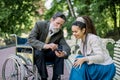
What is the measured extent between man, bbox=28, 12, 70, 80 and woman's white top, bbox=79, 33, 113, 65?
2.32 ft

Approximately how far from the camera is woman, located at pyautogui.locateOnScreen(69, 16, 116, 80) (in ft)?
13.4

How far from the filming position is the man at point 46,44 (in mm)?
4973

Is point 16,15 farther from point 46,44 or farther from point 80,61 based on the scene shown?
point 80,61

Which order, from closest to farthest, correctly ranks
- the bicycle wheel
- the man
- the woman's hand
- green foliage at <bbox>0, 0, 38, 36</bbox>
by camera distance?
1. the woman's hand
2. the bicycle wheel
3. the man
4. green foliage at <bbox>0, 0, 38, 36</bbox>

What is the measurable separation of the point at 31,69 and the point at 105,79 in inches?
53.6

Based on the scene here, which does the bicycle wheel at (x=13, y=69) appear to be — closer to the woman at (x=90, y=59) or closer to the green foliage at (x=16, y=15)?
the woman at (x=90, y=59)

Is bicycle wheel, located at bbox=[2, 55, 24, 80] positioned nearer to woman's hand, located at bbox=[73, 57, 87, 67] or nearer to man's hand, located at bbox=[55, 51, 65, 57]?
man's hand, located at bbox=[55, 51, 65, 57]

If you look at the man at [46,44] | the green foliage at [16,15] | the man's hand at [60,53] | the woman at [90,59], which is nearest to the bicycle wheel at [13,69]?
the man at [46,44]

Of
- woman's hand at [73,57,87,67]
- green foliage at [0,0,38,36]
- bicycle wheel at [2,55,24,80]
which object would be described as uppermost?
green foliage at [0,0,38,36]

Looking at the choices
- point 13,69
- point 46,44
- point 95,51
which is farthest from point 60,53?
point 13,69

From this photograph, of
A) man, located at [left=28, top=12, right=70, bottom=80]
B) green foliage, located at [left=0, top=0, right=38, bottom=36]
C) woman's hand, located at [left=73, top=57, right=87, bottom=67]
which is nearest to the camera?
woman's hand, located at [left=73, top=57, right=87, bottom=67]

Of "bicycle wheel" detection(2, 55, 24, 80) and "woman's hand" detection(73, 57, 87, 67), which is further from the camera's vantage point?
"bicycle wheel" detection(2, 55, 24, 80)

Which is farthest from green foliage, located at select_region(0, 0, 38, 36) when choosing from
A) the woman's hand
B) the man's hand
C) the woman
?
the woman's hand

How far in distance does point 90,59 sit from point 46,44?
3.33 feet
